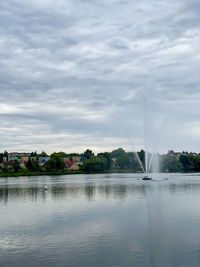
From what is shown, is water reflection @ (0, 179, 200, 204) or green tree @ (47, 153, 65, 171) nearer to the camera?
water reflection @ (0, 179, 200, 204)

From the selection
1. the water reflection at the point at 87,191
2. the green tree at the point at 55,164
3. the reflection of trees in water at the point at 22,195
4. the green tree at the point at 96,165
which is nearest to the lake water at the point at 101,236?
the reflection of trees in water at the point at 22,195

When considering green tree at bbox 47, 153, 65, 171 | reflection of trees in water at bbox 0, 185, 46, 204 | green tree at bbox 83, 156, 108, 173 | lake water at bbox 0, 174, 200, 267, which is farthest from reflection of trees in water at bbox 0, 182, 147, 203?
green tree at bbox 83, 156, 108, 173

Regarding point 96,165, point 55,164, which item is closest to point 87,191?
point 55,164

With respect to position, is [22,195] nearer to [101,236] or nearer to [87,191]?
[87,191]

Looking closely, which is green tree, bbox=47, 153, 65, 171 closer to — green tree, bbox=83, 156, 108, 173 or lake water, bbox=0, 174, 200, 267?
green tree, bbox=83, 156, 108, 173

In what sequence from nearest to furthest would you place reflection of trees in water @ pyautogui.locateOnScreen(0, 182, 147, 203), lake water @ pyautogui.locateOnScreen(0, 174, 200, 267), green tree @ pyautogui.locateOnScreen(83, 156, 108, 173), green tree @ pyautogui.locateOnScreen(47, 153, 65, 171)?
lake water @ pyautogui.locateOnScreen(0, 174, 200, 267)
reflection of trees in water @ pyautogui.locateOnScreen(0, 182, 147, 203)
green tree @ pyautogui.locateOnScreen(47, 153, 65, 171)
green tree @ pyautogui.locateOnScreen(83, 156, 108, 173)

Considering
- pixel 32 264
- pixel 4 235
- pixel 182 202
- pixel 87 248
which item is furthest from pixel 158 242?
pixel 182 202

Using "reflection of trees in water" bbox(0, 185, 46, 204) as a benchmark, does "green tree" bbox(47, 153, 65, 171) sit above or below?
above

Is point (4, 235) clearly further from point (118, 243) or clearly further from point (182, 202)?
point (182, 202)

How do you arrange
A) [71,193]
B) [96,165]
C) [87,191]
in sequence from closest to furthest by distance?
[71,193] → [87,191] → [96,165]

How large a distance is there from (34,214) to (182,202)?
52.4 ft

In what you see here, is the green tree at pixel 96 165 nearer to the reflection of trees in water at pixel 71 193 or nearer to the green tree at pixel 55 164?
the green tree at pixel 55 164

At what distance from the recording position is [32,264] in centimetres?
2034

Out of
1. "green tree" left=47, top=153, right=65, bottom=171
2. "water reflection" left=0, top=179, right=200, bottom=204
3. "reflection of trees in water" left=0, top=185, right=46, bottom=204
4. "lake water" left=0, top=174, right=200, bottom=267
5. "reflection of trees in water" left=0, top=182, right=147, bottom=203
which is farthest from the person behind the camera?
"green tree" left=47, top=153, right=65, bottom=171
